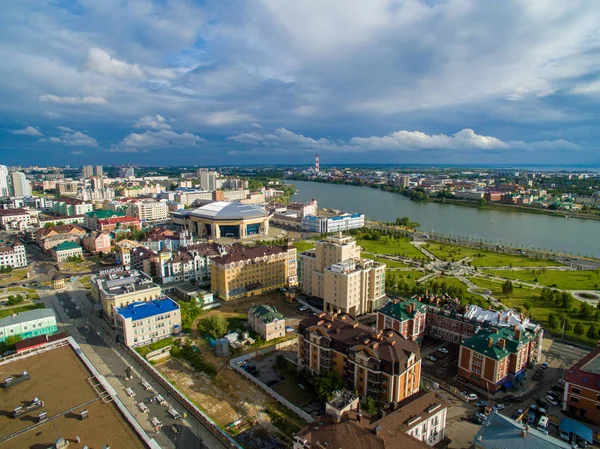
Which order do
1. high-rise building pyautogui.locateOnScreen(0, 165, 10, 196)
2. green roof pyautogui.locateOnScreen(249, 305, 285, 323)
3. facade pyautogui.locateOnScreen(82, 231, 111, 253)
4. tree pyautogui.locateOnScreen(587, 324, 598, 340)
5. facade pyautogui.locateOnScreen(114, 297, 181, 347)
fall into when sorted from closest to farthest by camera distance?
facade pyautogui.locateOnScreen(114, 297, 181, 347)
tree pyautogui.locateOnScreen(587, 324, 598, 340)
green roof pyautogui.locateOnScreen(249, 305, 285, 323)
facade pyautogui.locateOnScreen(82, 231, 111, 253)
high-rise building pyautogui.locateOnScreen(0, 165, 10, 196)

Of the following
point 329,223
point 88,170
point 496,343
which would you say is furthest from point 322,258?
point 88,170

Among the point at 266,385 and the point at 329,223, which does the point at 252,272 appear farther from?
the point at 329,223

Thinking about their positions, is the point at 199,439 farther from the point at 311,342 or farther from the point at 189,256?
the point at 189,256

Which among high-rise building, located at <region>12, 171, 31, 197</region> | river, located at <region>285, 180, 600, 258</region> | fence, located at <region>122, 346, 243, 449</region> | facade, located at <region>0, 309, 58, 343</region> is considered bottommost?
river, located at <region>285, 180, 600, 258</region>

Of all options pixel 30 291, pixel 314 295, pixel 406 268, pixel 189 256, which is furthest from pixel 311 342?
pixel 30 291

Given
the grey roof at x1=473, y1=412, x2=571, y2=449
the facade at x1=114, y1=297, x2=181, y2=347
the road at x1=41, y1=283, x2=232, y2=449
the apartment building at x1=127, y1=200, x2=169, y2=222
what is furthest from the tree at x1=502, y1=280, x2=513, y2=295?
the apartment building at x1=127, y1=200, x2=169, y2=222

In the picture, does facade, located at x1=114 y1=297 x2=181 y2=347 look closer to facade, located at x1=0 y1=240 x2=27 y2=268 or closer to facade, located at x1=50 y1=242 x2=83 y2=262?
facade, located at x1=50 y1=242 x2=83 y2=262

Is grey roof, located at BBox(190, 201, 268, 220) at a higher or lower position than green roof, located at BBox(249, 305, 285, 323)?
higher
